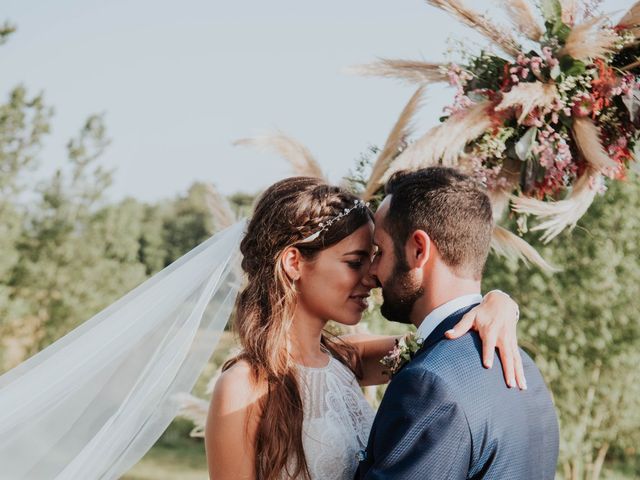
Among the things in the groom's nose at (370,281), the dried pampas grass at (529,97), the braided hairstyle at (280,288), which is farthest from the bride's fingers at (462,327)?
the dried pampas grass at (529,97)

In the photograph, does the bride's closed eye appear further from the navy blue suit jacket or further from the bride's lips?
the navy blue suit jacket

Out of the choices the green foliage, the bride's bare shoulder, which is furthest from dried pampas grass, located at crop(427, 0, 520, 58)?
the green foliage

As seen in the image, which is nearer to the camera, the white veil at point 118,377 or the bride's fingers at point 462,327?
the bride's fingers at point 462,327

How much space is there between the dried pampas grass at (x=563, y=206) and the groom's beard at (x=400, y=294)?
1049 millimetres

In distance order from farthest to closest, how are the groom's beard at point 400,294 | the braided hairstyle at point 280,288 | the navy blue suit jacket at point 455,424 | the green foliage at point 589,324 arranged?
the green foliage at point 589,324
the braided hairstyle at point 280,288
the groom's beard at point 400,294
the navy blue suit jacket at point 455,424

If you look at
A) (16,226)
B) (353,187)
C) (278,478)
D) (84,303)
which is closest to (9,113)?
(16,226)

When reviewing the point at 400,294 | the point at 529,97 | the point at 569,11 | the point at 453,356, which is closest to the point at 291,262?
the point at 400,294

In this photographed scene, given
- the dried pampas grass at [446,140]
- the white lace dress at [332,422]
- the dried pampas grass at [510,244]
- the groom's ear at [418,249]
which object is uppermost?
the dried pampas grass at [446,140]

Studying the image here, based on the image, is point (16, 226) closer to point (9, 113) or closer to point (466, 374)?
point (9, 113)

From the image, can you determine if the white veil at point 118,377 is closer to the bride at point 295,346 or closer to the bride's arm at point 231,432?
the bride at point 295,346

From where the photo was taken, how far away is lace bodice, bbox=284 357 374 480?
10.0 feet

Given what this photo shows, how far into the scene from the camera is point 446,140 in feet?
11.8

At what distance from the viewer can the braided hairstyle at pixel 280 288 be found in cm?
301

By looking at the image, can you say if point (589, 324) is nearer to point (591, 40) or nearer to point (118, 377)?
point (591, 40)
